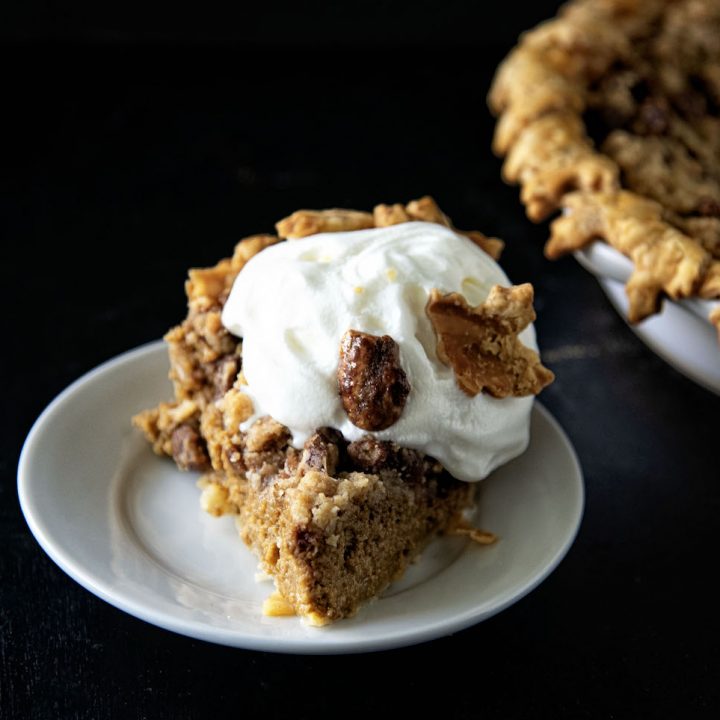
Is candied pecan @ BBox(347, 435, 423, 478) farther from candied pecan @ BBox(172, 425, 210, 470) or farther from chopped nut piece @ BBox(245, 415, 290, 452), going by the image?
candied pecan @ BBox(172, 425, 210, 470)

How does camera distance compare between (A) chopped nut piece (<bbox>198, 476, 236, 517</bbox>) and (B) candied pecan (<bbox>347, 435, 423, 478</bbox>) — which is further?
(A) chopped nut piece (<bbox>198, 476, 236, 517</bbox>)

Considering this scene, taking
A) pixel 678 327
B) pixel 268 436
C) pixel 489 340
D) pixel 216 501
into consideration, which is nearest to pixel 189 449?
pixel 216 501

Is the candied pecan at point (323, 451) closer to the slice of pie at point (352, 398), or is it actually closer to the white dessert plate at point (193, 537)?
the slice of pie at point (352, 398)

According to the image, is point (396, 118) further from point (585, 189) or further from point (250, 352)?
point (250, 352)

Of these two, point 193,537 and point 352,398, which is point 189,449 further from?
point 352,398

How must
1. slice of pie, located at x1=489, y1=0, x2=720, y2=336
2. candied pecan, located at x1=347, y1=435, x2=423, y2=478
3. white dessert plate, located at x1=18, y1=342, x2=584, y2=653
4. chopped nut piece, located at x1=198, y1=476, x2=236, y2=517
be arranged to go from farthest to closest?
1. slice of pie, located at x1=489, y1=0, x2=720, y2=336
2. chopped nut piece, located at x1=198, y1=476, x2=236, y2=517
3. candied pecan, located at x1=347, y1=435, x2=423, y2=478
4. white dessert plate, located at x1=18, y1=342, x2=584, y2=653

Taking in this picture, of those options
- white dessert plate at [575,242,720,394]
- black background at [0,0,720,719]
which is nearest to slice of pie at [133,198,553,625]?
black background at [0,0,720,719]

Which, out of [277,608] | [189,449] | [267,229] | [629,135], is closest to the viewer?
[277,608]
